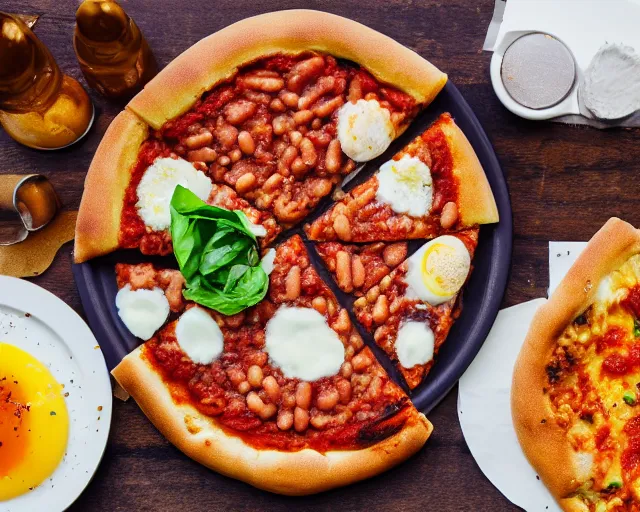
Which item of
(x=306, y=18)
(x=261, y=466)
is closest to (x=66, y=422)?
(x=261, y=466)

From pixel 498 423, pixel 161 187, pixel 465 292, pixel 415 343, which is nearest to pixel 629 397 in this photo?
pixel 498 423

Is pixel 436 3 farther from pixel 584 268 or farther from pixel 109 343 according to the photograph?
pixel 109 343

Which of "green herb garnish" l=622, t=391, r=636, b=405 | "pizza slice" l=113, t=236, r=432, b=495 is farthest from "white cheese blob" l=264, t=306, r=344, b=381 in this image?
"green herb garnish" l=622, t=391, r=636, b=405

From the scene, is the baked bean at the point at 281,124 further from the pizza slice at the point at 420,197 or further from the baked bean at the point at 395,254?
the baked bean at the point at 395,254

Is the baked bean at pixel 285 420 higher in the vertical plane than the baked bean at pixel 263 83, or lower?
lower

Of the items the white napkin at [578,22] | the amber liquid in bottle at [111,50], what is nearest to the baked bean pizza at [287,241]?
the amber liquid in bottle at [111,50]
